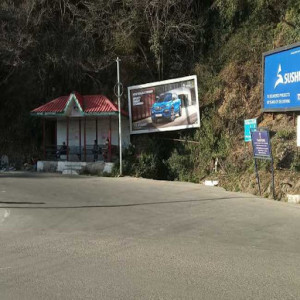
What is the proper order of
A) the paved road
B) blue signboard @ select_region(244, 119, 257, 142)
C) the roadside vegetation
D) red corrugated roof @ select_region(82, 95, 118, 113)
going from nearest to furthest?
1. the paved road
2. blue signboard @ select_region(244, 119, 257, 142)
3. the roadside vegetation
4. red corrugated roof @ select_region(82, 95, 118, 113)

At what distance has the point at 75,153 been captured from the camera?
27.1 metres

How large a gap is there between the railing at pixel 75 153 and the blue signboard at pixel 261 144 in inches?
481

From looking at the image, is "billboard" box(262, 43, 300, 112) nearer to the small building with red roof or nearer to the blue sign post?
the blue sign post

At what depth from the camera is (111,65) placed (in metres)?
27.9

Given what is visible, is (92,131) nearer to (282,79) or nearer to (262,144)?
(282,79)

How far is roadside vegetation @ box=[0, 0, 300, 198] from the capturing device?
19969 millimetres

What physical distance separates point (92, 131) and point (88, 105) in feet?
7.68

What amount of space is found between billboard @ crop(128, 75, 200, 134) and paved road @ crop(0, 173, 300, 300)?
9513mm

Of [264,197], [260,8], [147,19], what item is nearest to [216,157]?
[264,197]

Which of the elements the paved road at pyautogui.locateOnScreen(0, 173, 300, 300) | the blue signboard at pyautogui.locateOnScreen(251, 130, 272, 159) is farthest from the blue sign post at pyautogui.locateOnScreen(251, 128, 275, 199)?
the paved road at pyautogui.locateOnScreen(0, 173, 300, 300)

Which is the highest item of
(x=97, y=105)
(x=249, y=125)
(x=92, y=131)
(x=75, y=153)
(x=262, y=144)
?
(x=97, y=105)

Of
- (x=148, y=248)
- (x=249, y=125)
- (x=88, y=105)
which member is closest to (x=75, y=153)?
(x=88, y=105)

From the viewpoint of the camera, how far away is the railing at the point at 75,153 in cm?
2600

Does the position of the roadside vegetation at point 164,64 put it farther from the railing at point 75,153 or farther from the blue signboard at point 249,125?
the railing at point 75,153
